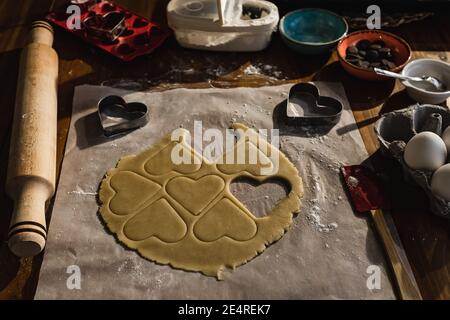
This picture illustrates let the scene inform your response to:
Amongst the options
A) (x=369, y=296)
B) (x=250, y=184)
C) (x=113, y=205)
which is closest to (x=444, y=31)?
(x=250, y=184)

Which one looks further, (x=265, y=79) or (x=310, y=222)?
(x=265, y=79)

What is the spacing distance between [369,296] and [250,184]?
0.32 m

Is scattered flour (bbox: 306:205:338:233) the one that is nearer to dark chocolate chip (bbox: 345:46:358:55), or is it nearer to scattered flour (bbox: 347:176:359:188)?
scattered flour (bbox: 347:176:359:188)

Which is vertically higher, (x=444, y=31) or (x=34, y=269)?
(x=444, y=31)

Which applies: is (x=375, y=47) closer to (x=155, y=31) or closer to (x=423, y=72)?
(x=423, y=72)

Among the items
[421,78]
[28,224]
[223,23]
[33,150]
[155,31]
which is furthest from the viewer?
[155,31]

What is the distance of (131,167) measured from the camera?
105 centimetres

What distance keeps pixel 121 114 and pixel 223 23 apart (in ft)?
1.18

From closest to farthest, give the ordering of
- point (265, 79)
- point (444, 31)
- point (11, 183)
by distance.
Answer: point (11, 183) → point (265, 79) → point (444, 31)

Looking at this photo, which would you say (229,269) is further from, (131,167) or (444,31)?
(444,31)

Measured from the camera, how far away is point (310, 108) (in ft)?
3.83

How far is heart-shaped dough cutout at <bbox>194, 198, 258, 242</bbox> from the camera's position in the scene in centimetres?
92

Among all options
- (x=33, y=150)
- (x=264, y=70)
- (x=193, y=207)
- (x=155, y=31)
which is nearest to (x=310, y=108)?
(x=264, y=70)
